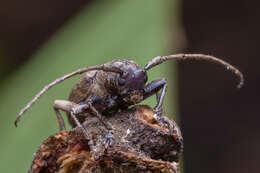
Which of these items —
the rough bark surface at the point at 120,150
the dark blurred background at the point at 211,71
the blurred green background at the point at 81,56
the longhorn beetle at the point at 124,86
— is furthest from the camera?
the dark blurred background at the point at 211,71

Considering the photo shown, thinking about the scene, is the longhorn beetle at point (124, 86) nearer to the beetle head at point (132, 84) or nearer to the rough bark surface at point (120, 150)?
the beetle head at point (132, 84)

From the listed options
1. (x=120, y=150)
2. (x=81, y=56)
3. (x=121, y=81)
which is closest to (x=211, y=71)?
(x=81, y=56)

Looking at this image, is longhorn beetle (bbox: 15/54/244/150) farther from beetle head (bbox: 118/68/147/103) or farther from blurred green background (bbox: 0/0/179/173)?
blurred green background (bbox: 0/0/179/173)

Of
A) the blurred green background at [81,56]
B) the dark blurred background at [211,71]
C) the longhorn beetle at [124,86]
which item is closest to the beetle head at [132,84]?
the longhorn beetle at [124,86]

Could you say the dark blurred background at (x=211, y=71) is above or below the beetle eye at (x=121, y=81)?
below

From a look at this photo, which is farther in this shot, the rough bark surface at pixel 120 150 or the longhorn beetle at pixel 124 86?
the longhorn beetle at pixel 124 86

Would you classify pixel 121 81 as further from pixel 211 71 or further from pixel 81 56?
pixel 211 71
